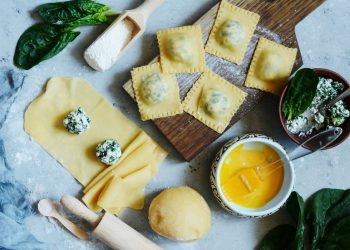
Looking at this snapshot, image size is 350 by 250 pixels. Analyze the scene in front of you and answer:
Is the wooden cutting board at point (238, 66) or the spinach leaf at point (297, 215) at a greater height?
the wooden cutting board at point (238, 66)

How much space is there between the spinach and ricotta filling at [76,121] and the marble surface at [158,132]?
13 centimetres

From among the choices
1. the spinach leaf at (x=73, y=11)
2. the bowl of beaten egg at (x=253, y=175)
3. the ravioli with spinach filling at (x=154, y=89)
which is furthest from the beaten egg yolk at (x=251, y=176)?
the spinach leaf at (x=73, y=11)

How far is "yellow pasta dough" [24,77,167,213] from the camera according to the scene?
2.28 metres

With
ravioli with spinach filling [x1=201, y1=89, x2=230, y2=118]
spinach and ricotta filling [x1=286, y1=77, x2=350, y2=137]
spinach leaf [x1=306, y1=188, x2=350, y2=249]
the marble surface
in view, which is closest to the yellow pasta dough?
the marble surface

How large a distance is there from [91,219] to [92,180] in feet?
0.70

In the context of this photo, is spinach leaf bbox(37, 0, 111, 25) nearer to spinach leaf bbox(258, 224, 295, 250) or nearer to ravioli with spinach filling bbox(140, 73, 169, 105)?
ravioli with spinach filling bbox(140, 73, 169, 105)

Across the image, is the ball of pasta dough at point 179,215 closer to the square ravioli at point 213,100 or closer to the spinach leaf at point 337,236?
the square ravioli at point 213,100

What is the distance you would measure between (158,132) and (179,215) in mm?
367

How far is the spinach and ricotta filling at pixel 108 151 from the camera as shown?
223cm

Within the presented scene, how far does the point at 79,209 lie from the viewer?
2.11 meters

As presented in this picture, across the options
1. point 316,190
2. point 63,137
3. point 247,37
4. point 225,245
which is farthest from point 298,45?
point 63,137

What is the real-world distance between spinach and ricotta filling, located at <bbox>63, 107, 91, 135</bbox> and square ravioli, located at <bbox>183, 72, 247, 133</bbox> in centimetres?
39

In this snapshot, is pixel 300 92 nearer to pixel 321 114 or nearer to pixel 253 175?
pixel 321 114

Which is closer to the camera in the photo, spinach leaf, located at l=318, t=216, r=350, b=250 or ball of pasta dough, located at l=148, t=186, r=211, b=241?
ball of pasta dough, located at l=148, t=186, r=211, b=241
